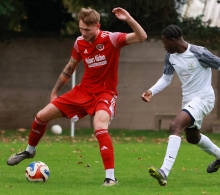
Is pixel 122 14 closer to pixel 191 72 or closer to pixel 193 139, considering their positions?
pixel 191 72

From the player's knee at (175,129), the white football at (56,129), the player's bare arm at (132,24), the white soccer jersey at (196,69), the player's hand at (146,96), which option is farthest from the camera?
the white football at (56,129)

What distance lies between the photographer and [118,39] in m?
8.43

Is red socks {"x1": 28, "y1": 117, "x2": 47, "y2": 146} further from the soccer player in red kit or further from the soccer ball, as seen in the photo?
the soccer ball

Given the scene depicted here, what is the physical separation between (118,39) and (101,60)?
0.37 metres

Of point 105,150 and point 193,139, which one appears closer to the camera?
point 105,150

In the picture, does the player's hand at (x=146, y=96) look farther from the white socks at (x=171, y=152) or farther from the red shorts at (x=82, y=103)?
the white socks at (x=171, y=152)

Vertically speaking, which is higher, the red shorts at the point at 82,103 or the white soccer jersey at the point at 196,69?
the white soccer jersey at the point at 196,69

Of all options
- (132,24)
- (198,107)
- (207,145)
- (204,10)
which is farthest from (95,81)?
(204,10)

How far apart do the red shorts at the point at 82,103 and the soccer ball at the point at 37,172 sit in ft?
2.44

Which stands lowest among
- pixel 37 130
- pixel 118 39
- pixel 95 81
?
pixel 37 130

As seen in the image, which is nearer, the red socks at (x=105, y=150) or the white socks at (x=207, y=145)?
the red socks at (x=105, y=150)

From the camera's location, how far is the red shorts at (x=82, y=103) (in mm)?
8562

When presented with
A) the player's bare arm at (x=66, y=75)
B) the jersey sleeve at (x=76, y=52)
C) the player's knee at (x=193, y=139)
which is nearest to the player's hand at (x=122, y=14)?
the jersey sleeve at (x=76, y=52)

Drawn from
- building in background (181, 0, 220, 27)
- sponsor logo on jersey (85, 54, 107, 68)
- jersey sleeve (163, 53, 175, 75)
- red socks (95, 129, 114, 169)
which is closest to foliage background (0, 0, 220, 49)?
building in background (181, 0, 220, 27)
